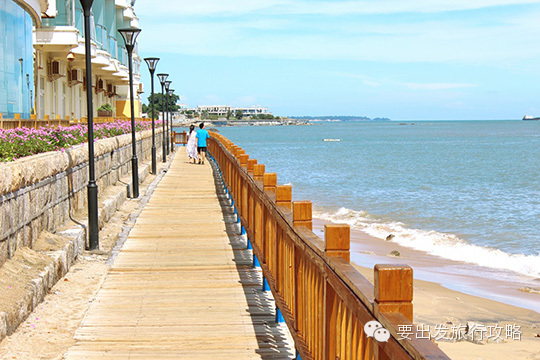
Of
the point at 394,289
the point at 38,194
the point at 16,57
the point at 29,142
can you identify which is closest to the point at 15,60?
the point at 16,57

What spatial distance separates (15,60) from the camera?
20953mm

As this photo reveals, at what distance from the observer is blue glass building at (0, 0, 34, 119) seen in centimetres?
1977

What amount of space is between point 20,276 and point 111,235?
4497mm

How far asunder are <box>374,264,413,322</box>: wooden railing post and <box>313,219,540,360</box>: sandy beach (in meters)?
6.51

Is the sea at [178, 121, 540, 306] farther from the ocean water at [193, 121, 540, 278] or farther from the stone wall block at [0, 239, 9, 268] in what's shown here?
the stone wall block at [0, 239, 9, 268]

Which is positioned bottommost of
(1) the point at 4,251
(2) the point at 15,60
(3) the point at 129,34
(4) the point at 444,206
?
(4) the point at 444,206

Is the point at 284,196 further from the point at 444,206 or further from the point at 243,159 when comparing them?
the point at 444,206

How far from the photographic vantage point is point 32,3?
22.8 m

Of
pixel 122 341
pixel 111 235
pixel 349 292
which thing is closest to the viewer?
pixel 349 292

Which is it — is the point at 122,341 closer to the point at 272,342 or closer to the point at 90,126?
the point at 272,342

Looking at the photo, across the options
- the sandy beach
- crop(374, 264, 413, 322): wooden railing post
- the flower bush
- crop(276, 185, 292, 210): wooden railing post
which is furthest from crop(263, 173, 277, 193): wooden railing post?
crop(374, 264, 413, 322): wooden railing post

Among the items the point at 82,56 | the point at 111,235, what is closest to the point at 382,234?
the point at 111,235

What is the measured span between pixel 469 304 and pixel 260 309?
238 inches

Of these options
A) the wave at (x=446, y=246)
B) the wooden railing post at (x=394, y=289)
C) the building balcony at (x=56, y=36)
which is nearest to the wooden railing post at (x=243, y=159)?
the wave at (x=446, y=246)
